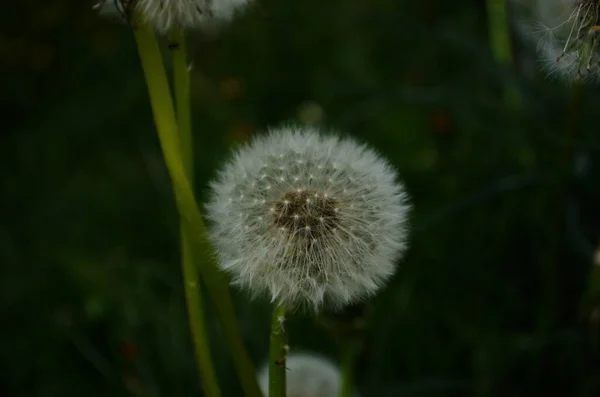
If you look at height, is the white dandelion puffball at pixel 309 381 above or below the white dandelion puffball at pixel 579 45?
below

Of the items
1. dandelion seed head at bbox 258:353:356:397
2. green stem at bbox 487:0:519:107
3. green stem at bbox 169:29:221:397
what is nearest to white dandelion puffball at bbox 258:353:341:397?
dandelion seed head at bbox 258:353:356:397

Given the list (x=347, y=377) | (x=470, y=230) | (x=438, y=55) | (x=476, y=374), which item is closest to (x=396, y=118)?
(x=438, y=55)

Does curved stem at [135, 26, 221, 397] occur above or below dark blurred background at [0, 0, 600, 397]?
below

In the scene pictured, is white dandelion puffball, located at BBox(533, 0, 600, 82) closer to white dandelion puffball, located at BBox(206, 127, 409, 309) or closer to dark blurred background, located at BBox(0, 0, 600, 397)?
white dandelion puffball, located at BBox(206, 127, 409, 309)

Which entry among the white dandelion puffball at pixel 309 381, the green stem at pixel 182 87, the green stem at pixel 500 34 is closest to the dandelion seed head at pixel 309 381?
the white dandelion puffball at pixel 309 381

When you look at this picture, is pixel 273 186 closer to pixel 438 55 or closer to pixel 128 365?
pixel 128 365

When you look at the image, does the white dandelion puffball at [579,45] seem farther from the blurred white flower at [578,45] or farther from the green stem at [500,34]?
the green stem at [500,34]

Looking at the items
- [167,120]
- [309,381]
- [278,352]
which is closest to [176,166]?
[167,120]

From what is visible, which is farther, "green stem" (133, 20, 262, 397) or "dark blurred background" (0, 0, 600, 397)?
"dark blurred background" (0, 0, 600, 397)
